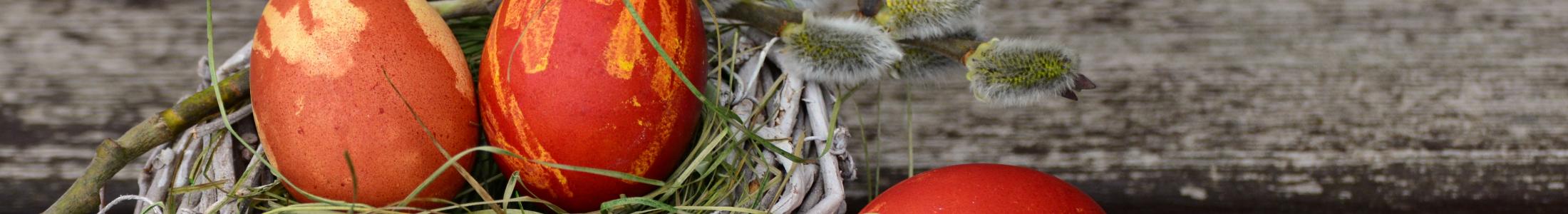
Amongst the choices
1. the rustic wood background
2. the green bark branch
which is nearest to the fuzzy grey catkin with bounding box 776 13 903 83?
the rustic wood background

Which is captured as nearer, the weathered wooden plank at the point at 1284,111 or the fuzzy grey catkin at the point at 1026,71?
the fuzzy grey catkin at the point at 1026,71

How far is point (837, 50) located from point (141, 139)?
0.45 m

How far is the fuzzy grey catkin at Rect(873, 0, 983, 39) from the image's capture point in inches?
29.2

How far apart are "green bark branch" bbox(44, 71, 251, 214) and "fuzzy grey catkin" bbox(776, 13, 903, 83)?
37 cm

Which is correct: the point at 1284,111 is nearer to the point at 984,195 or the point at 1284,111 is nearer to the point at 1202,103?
the point at 1202,103

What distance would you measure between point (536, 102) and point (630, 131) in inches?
2.4

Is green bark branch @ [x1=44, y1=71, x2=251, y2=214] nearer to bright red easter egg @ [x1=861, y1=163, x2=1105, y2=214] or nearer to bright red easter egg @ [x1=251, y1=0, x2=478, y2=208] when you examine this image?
bright red easter egg @ [x1=251, y1=0, x2=478, y2=208]

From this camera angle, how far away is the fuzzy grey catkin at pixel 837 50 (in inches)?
29.4

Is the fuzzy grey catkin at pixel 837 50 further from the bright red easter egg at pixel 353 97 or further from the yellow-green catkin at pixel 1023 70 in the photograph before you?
the bright red easter egg at pixel 353 97

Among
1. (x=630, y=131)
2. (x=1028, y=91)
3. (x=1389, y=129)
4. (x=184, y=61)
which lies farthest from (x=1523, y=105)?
(x=184, y=61)

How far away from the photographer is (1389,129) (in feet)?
3.22

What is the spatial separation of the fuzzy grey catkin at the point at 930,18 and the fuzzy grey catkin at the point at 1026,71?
0.04 meters

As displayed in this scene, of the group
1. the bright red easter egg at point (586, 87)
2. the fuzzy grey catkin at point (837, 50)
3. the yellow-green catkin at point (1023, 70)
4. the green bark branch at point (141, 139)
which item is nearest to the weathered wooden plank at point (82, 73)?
the green bark branch at point (141, 139)

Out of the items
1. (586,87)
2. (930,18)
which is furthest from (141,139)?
(930,18)
